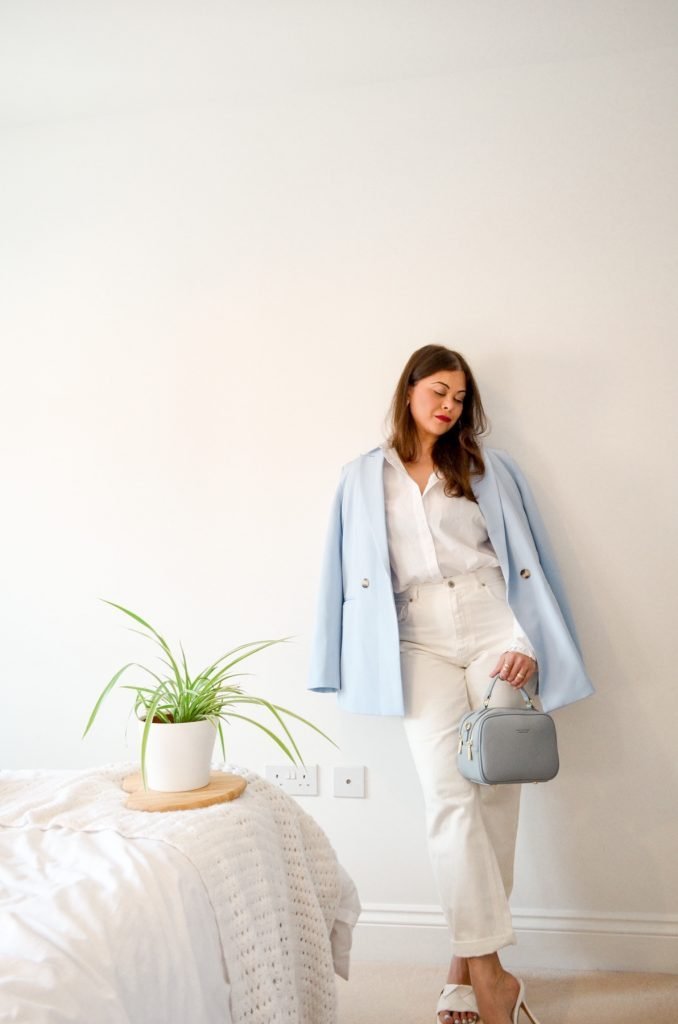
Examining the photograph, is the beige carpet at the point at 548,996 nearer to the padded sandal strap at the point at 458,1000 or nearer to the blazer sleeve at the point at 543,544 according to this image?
the padded sandal strap at the point at 458,1000

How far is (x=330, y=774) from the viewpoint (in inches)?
89.2

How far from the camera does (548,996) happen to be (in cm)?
193

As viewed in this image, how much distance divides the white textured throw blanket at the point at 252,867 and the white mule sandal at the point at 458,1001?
2.12 feet

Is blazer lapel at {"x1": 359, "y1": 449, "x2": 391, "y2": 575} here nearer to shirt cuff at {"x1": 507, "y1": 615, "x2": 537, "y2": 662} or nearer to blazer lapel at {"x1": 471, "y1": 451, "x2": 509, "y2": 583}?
blazer lapel at {"x1": 471, "y1": 451, "x2": 509, "y2": 583}

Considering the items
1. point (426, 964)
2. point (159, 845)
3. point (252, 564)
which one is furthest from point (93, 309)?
point (426, 964)

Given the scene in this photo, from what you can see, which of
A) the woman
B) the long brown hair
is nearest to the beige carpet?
the woman

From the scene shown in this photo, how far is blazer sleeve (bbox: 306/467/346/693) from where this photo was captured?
6.87 ft

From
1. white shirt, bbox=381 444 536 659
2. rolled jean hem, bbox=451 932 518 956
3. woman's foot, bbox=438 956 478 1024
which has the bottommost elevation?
woman's foot, bbox=438 956 478 1024

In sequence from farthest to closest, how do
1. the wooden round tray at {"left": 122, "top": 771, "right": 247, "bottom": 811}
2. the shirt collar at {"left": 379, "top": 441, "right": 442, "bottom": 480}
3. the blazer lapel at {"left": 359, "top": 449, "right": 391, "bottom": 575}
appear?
the shirt collar at {"left": 379, "top": 441, "right": 442, "bottom": 480}, the blazer lapel at {"left": 359, "top": 449, "right": 391, "bottom": 575}, the wooden round tray at {"left": 122, "top": 771, "right": 247, "bottom": 811}

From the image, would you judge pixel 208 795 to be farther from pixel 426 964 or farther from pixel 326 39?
pixel 326 39

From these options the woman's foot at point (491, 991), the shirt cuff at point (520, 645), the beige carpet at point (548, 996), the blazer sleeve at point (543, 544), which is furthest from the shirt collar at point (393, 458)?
the beige carpet at point (548, 996)

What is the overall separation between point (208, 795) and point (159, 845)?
0.23 m

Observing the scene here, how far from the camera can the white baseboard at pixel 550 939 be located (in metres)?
2.06

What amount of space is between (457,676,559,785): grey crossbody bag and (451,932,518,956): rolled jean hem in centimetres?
33
